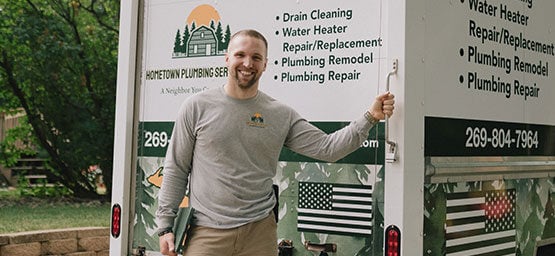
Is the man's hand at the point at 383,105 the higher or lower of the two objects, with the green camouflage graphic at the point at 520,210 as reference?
higher

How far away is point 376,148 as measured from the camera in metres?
3.74

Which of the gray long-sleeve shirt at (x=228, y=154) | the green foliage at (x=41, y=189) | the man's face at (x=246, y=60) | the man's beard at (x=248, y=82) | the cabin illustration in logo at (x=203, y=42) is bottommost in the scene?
the green foliage at (x=41, y=189)

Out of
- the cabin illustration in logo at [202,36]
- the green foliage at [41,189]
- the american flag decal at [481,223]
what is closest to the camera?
the american flag decal at [481,223]

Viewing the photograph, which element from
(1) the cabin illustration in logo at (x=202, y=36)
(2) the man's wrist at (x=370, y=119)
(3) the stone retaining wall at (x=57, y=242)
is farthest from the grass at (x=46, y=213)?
→ (2) the man's wrist at (x=370, y=119)

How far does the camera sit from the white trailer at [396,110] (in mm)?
3668

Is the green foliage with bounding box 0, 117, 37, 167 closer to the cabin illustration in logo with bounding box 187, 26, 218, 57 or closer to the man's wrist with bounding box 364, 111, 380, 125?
the cabin illustration in logo with bounding box 187, 26, 218, 57

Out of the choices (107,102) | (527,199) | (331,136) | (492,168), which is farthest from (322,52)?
(107,102)

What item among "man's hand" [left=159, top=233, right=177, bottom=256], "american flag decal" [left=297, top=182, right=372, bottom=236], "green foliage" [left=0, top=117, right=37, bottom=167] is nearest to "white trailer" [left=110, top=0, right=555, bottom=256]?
"american flag decal" [left=297, top=182, right=372, bottom=236]

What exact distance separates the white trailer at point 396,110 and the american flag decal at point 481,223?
11mm

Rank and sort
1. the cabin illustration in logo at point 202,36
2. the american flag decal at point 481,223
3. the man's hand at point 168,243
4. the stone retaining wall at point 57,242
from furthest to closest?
the stone retaining wall at point 57,242, the cabin illustration in logo at point 202,36, the american flag decal at point 481,223, the man's hand at point 168,243

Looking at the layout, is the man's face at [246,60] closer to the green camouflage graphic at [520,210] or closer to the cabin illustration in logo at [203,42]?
the cabin illustration in logo at [203,42]

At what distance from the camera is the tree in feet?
40.0

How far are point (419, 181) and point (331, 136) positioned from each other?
459 millimetres

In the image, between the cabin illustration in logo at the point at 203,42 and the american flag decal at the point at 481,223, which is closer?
the american flag decal at the point at 481,223
